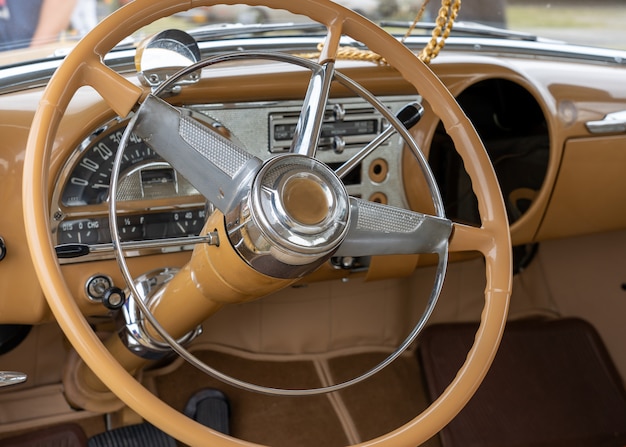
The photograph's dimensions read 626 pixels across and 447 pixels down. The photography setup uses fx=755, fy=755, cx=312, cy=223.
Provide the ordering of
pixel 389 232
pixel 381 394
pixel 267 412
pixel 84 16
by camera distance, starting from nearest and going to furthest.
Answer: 1. pixel 389 232
2. pixel 84 16
3. pixel 267 412
4. pixel 381 394

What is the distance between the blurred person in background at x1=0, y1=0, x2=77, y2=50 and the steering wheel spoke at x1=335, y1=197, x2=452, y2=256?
2.73ft

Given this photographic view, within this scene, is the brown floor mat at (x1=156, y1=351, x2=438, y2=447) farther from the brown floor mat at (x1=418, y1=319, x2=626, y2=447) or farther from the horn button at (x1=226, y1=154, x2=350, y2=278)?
the horn button at (x1=226, y1=154, x2=350, y2=278)

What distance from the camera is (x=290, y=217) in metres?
0.94

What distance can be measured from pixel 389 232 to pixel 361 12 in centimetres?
87

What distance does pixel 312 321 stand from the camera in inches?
80.2

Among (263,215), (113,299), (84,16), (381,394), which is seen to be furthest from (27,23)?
(381,394)

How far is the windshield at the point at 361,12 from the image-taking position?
1480mm

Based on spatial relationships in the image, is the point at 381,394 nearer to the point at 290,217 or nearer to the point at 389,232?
the point at 389,232

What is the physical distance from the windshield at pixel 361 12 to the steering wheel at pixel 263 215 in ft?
0.56

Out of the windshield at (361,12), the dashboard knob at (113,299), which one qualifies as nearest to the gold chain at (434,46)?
the windshield at (361,12)

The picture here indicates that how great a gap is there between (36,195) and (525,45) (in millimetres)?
1459

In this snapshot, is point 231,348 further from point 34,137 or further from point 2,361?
point 34,137

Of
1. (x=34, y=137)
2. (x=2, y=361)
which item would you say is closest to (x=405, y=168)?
(x=34, y=137)

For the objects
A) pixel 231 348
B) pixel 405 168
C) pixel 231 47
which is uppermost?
pixel 231 47
